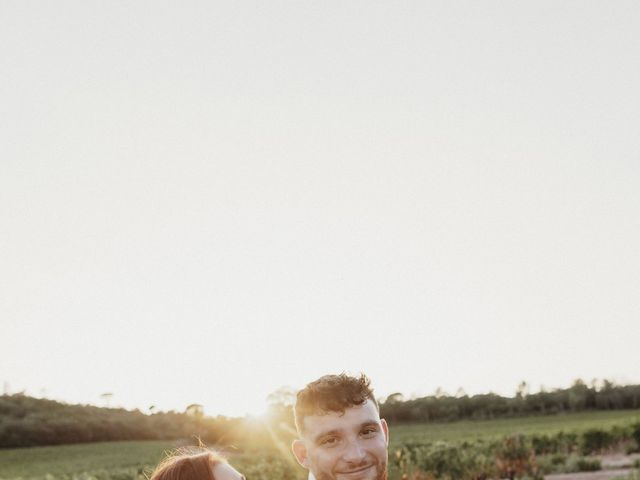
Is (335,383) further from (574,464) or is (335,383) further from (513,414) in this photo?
(513,414)

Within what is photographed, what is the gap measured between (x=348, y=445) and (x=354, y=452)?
1.7 inches

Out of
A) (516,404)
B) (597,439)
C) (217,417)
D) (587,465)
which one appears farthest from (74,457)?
(516,404)

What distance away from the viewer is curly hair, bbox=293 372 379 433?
3080 mm

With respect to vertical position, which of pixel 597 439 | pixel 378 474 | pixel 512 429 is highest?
pixel 378 474

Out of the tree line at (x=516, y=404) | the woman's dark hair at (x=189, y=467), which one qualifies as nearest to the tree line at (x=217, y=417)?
the tree line at (x=516, y=404)

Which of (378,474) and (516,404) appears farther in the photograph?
(516,404)

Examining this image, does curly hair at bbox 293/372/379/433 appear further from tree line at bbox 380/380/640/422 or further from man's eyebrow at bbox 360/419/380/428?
tree line at bbox 380/380/640/422

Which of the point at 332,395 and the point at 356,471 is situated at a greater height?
the point at 332,395

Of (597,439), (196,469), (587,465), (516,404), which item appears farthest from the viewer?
(516,404)

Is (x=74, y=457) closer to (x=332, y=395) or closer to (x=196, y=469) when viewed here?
(x=196, y=469)

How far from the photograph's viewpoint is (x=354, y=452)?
3.03 metres

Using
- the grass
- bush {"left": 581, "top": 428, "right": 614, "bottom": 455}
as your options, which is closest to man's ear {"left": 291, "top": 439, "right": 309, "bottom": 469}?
bush {"left": 581, "top": 428, "right": 614, "bottom": 455}

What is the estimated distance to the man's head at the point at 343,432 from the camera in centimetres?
303

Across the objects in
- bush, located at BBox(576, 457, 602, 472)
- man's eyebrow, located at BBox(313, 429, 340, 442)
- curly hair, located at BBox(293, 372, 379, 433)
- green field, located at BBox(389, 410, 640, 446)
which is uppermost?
curly hair, located at BBox(293, 372, 379, 433)
